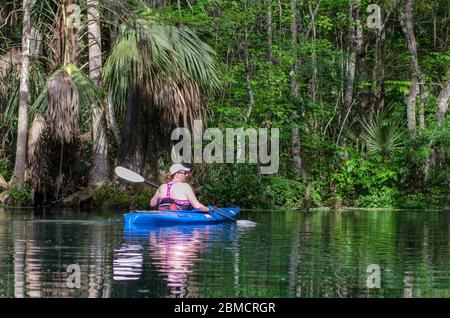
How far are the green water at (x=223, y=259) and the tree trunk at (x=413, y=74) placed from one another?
982cm

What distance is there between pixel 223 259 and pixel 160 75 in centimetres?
1202

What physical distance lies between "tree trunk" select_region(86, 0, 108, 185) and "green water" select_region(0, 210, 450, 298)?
5.69 meters

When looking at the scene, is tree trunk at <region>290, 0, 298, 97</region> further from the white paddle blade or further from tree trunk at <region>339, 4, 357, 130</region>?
the white paddle blade

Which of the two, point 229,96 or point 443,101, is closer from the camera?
point 229,96

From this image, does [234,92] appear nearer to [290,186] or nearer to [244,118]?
[244,118]

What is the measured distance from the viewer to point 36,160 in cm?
2617

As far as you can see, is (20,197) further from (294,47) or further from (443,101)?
(443,101)

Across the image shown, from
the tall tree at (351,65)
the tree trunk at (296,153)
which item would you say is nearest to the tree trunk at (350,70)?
the tall tree at (351,65)

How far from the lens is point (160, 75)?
24984 millimetres

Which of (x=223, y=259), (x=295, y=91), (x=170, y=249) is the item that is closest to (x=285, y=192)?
(x=295, y=91)

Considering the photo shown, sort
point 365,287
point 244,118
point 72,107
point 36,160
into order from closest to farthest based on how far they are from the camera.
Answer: point 365,287 → point 72,107 → point 36,160 → point 244,118

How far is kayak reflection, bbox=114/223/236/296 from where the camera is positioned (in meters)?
11.6

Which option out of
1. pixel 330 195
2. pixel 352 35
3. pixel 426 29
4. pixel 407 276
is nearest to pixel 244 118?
pixel 330 195
